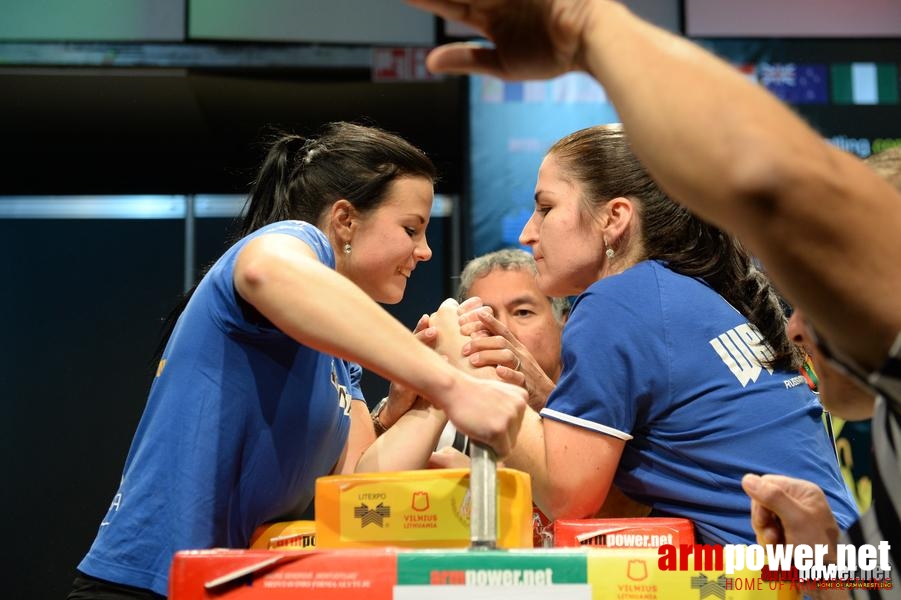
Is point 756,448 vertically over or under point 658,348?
under

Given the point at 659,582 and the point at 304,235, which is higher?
the point at 304,235

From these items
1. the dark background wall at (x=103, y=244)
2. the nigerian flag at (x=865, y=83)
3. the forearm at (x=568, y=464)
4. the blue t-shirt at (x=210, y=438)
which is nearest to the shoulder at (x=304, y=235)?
the blue t-shirt at (x=210, y=438)

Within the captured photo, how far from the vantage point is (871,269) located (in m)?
0.62

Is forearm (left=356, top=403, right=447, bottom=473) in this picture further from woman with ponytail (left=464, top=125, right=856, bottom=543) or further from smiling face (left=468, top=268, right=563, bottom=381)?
smiling face (left=468, top=268, right=563, bottom=381)

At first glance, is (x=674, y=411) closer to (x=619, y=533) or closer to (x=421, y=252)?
(x=619, y=533)

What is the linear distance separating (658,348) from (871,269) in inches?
36.2

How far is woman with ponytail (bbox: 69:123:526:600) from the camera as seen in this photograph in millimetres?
1088

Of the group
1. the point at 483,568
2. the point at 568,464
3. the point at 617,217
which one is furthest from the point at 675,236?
the point at 483,568

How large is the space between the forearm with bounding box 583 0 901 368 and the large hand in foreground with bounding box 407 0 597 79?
0.29 ft

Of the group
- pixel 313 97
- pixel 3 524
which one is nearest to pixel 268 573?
pixel 313 97

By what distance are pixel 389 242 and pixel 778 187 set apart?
148 centimetres

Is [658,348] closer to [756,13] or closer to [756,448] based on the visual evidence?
[756,448]

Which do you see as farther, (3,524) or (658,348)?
(3,524)

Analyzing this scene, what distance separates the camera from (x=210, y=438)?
1324 mm
